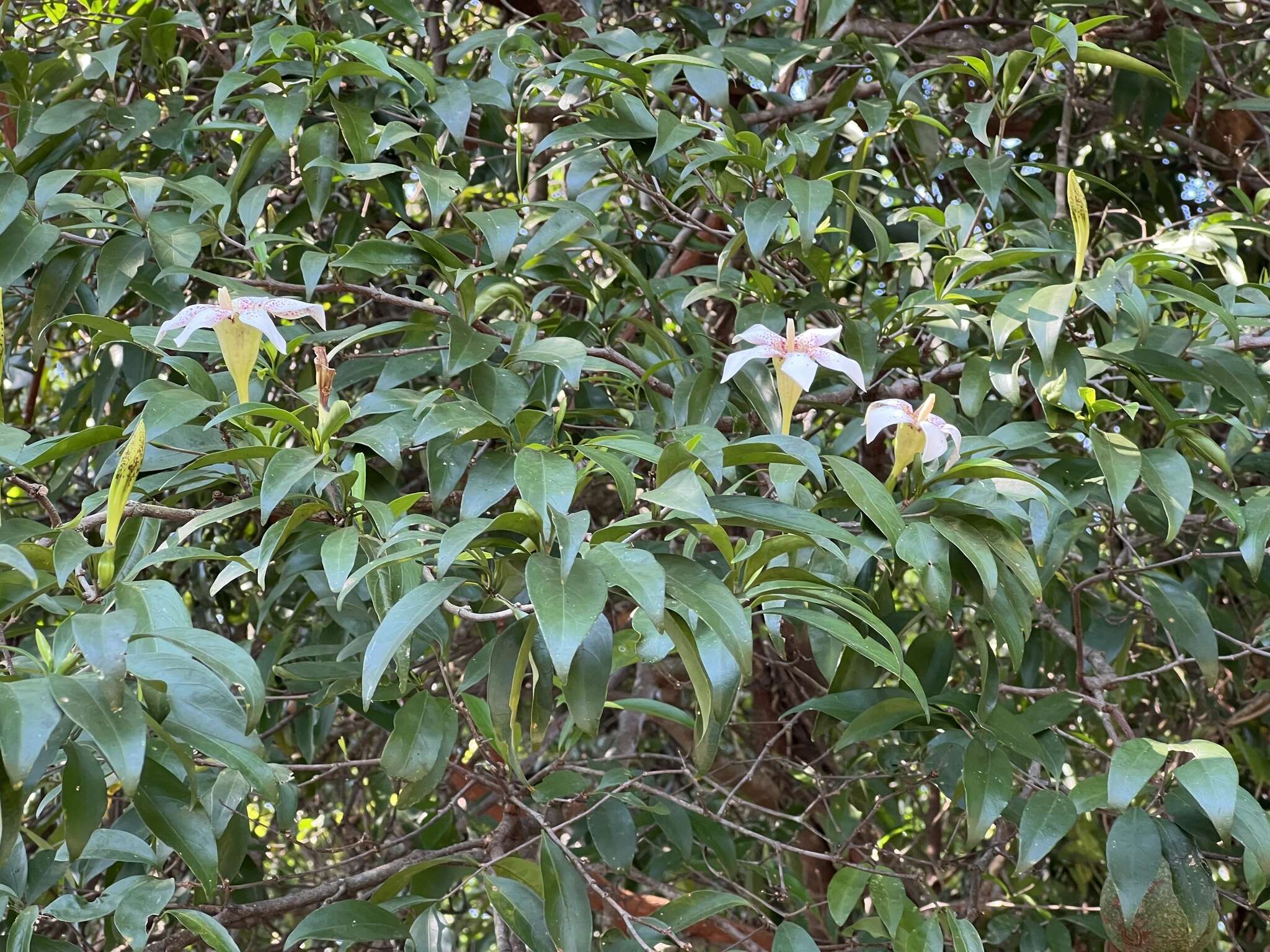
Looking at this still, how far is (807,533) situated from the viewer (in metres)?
0.88

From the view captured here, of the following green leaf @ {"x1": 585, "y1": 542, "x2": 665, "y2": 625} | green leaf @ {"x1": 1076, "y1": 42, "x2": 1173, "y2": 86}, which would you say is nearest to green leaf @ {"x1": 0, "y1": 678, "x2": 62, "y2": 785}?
green leaf @ {"x1": 585, "y1": 542, "x2": 665, "y2": 625}

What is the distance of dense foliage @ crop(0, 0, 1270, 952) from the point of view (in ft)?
2.97

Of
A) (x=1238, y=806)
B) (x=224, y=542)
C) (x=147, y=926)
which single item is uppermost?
(x=1238, y=806)

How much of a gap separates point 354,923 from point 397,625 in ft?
1.64

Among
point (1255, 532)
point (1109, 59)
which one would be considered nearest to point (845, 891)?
point (1255, 532)

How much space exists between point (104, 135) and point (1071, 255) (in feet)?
4.76

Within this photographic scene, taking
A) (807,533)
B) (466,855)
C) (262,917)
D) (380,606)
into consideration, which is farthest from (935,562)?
(262,917)

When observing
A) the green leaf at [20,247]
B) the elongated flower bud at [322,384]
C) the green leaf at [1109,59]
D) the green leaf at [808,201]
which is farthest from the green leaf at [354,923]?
the green leaf at [1109,59]

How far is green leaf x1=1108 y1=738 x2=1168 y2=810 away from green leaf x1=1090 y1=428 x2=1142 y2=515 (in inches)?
8.1

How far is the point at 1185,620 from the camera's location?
1251 mm

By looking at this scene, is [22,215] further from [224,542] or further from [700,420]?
[700,420]

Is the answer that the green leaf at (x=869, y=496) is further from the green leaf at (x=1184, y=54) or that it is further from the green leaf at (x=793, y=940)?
the green leaf at (x=1184, y=54)

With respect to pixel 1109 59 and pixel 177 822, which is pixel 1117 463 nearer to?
pixel 1109 59

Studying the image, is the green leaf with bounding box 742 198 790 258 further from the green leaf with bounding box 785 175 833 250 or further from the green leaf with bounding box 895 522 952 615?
the green leaf with bounding box 895 522 952 615
